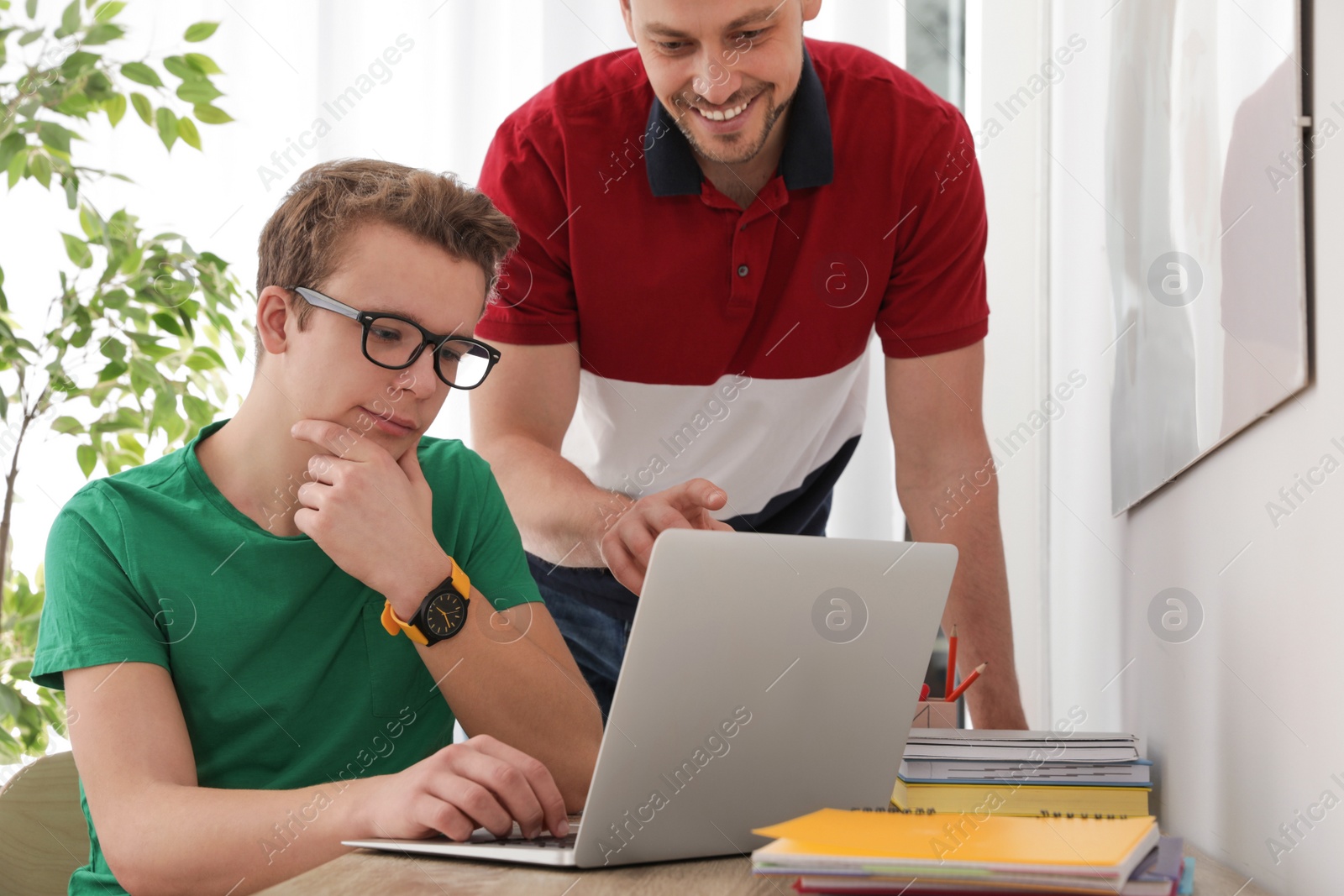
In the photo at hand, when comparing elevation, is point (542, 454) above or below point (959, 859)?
above

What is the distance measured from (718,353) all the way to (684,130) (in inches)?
12.1

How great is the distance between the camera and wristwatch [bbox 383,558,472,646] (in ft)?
3.46

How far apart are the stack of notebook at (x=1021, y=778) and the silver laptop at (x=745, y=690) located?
187mm

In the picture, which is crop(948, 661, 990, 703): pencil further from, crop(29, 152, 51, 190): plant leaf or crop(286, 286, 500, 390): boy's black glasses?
crop(29, 152, 51, 190): plant leaf

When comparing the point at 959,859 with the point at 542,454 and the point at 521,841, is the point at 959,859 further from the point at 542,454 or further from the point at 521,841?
the point at 542,454

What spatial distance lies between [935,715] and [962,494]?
38cm

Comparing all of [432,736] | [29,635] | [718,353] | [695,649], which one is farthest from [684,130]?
[29,635]

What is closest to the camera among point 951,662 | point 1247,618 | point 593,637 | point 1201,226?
point 1247,618

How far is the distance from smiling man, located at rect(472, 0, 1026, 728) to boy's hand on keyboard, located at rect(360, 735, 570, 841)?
592mm

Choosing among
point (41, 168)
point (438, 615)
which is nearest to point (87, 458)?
point (41, 168)

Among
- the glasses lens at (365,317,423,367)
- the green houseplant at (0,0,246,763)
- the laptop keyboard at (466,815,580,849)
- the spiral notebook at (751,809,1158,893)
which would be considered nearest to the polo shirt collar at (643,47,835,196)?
the glasses lens at (365,317,423,367)

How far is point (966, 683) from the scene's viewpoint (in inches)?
51.4

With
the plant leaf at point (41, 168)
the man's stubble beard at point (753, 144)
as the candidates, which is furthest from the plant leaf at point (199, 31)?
the man's stubble beard at point (753, 144)

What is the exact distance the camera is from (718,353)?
1.54m
